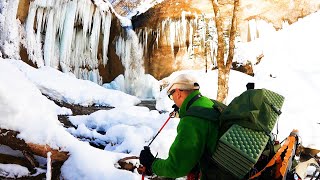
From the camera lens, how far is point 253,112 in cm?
213

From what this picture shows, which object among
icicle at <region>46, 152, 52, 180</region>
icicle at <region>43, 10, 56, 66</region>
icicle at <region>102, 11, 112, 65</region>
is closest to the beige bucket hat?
icicle at <region>46, 152, 52, 180</region>

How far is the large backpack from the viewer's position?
207 centimetres

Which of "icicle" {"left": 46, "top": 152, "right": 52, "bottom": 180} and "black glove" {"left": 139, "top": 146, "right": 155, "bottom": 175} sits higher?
"black glove" {"left": 139, "top": 146, "right": 155, "bottom": 175}

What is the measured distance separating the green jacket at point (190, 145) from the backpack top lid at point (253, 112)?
4.7 inches

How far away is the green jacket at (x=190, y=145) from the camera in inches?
87.3

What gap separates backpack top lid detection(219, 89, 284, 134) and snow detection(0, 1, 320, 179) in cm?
192

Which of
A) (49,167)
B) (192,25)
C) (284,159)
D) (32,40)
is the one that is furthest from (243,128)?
(192,25)

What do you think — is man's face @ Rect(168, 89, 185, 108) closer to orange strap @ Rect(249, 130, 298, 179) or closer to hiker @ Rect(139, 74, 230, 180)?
hiker @ Rect(139, 74, 230, 180)

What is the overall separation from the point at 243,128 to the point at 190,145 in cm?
35

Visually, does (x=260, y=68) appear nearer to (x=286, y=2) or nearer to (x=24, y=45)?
(x=286, y=2)

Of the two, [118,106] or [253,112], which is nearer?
[253,112]

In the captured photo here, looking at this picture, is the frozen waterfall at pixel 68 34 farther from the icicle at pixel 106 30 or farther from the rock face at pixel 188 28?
the rock face at pixel 188 28

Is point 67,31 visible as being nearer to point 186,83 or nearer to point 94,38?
point 94,38

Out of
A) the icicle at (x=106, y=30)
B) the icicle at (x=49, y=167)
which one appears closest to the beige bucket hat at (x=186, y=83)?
the icicle at (x=49, y=167)
